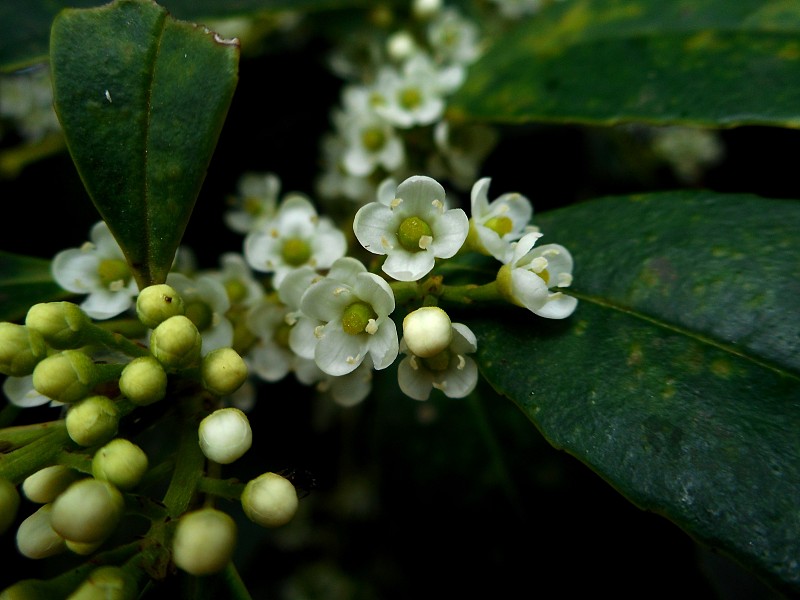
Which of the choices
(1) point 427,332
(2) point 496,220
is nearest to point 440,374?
(1) point 427,332

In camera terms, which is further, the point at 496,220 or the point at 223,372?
the point at 496,220

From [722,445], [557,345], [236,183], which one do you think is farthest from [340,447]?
[722,445]

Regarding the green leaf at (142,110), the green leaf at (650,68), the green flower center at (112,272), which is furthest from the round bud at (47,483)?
the green leaf at (650,68)

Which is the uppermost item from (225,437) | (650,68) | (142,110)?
(142,110)

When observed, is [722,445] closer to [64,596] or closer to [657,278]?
[657,278]

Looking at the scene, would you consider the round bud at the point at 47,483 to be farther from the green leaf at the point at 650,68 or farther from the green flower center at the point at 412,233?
the green leaf at the point at 650,68

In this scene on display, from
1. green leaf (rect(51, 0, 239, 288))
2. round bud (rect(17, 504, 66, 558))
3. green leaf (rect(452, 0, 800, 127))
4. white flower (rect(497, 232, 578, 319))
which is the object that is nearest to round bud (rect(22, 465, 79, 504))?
round bud (rect(17, 504, 66, 558))

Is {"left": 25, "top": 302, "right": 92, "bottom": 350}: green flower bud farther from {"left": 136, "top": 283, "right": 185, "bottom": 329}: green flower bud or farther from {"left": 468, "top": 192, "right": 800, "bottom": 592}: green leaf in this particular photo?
{"left": 468, "top": 192, "right": 800, "bottom": 592}: green leaf

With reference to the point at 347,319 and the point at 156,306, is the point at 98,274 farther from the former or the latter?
the point at 347,319
